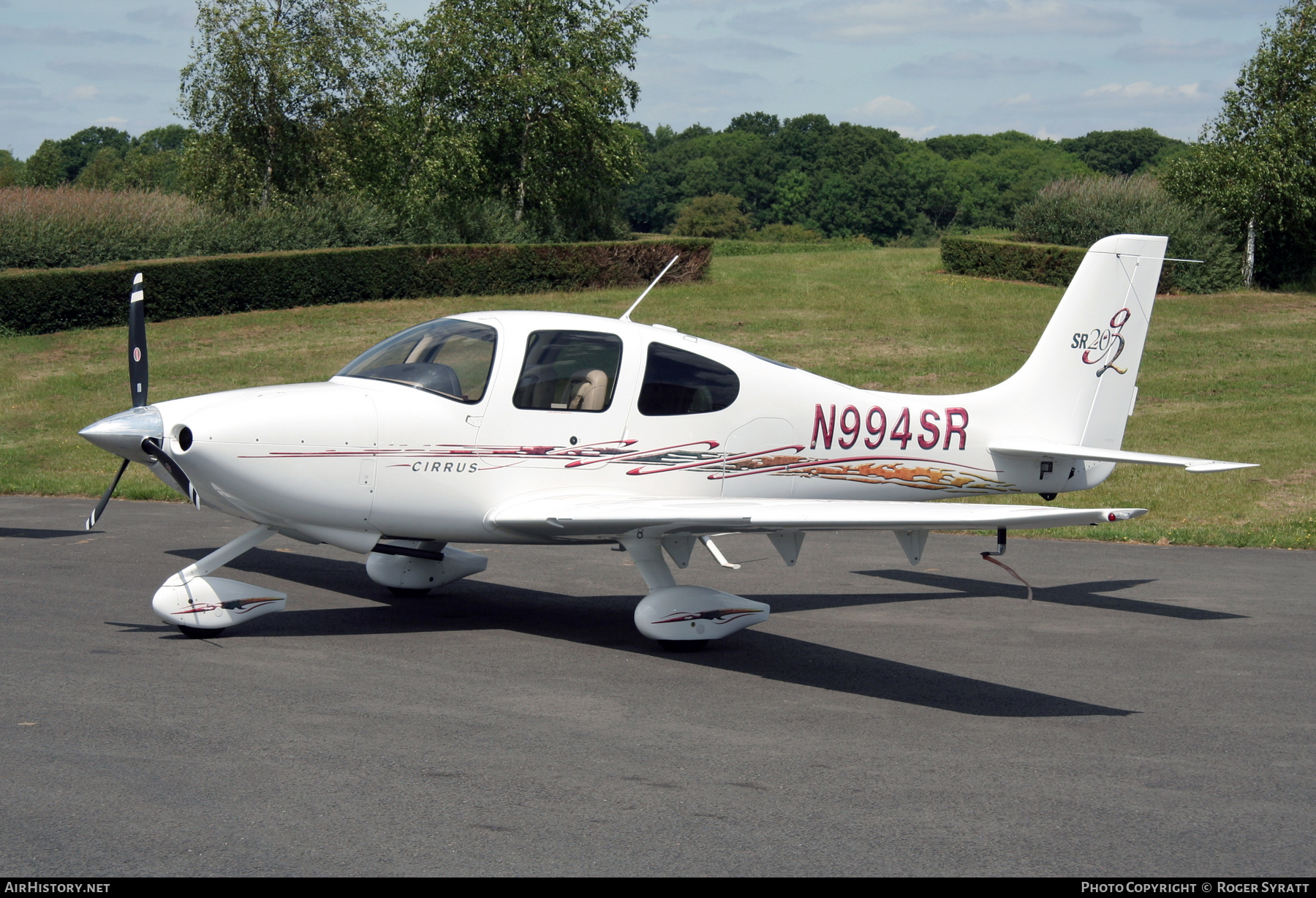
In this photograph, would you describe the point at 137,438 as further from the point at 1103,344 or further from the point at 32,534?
the point at 1103,344

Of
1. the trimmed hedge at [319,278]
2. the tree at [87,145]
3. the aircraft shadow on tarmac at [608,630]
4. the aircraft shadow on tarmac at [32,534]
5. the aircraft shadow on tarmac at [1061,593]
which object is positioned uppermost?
the tree at [87,145]

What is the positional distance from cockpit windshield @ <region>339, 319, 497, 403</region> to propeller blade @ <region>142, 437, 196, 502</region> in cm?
133

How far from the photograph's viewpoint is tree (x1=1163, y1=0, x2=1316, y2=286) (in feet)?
117

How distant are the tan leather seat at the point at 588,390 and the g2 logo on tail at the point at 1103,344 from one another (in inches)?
180

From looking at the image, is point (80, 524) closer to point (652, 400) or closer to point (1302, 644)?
point (652, 400)

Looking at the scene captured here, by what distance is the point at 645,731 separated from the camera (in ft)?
20.2

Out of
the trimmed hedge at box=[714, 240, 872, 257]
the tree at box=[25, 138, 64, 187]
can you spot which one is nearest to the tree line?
the trimmed hedge at box=[714, 240, 872, 257]

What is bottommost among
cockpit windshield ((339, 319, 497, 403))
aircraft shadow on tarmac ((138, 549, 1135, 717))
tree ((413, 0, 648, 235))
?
aircraft shadow on tarmac ((138, 549, 1135, 717))

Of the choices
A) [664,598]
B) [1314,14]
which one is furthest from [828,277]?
[664,598]

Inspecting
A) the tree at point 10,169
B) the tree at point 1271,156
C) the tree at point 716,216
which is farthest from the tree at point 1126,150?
the tree at point 10,169

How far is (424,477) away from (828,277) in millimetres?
31718

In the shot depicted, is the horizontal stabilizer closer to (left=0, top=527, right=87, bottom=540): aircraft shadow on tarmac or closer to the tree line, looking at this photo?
(left=0, top=527, right=87, bottom=540): aircraft shadow on tarmac

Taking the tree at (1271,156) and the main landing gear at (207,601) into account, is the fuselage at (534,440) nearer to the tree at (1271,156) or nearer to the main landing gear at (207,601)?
the main landing gear at (207,601)

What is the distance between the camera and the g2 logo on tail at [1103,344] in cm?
1053
